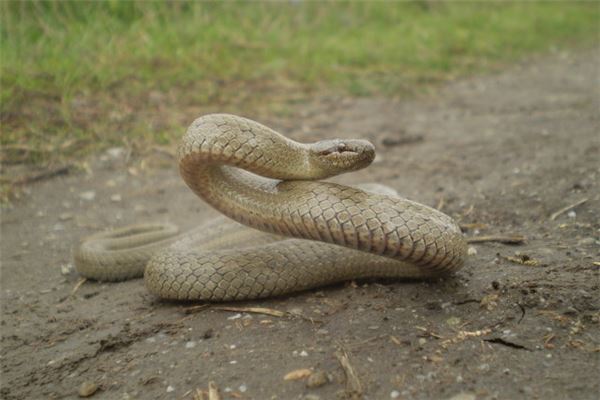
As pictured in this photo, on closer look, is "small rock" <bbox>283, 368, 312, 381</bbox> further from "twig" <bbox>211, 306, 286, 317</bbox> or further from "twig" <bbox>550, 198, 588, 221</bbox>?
"twig" <bbox>550, 198, 588, 221</bbox>

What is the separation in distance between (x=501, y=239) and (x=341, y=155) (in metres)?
1.37

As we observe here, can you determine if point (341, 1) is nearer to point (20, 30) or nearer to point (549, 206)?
point (20, 30)

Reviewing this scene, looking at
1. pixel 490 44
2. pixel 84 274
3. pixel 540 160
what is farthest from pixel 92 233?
pixel 490 44

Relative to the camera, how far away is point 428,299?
11.1 ft

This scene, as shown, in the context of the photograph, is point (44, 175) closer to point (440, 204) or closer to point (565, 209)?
point (440, 204)

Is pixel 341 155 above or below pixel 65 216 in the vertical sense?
above

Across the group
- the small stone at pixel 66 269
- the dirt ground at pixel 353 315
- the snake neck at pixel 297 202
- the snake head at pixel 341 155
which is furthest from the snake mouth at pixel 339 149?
the small stone at pixel 66 269

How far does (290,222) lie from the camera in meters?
3.36

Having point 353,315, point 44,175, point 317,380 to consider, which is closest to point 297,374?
point 317,380

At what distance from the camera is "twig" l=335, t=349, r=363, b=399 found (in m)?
2.54

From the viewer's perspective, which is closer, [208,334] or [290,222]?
[208,334]

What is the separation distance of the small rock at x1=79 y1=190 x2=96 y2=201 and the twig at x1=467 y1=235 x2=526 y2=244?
12.6 ft

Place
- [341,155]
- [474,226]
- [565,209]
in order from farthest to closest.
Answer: [474,226], [565,209], [341,155]

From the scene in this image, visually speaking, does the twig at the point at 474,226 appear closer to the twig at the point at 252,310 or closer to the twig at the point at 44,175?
the twig at the point at 252,310
